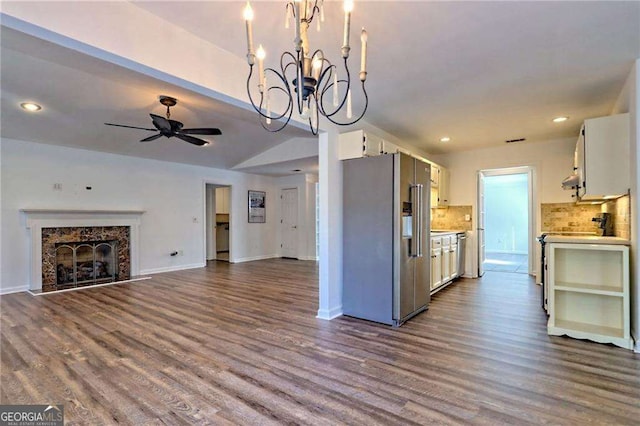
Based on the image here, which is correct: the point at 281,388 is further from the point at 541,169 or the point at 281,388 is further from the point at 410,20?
the point at 541,169

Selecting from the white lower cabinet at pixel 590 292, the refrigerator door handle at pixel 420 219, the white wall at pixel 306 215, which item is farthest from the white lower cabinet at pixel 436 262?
the white wall at pixel 306 215

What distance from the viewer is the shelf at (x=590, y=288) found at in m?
2.84

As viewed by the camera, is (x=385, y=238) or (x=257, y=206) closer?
(x=385, y=238)

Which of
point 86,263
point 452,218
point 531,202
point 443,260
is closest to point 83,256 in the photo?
point 86,263

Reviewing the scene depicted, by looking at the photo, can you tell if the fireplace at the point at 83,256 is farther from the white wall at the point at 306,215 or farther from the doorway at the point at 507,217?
the doorway at the point at 507,217

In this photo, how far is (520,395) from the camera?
199 cm

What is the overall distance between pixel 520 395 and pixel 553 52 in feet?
8.57

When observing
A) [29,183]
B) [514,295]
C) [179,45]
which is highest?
[179,45]

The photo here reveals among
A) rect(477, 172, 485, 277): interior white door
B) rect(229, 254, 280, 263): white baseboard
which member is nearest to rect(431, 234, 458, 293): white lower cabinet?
rect(477, 172, 485, 277): interior white door

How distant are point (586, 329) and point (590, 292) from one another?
14.2 inches

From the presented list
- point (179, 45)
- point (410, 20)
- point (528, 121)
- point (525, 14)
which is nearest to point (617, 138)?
point (528, 121)

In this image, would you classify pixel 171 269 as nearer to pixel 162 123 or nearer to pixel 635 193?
pixel 162 123

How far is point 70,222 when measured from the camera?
5.37m

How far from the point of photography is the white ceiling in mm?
2055
